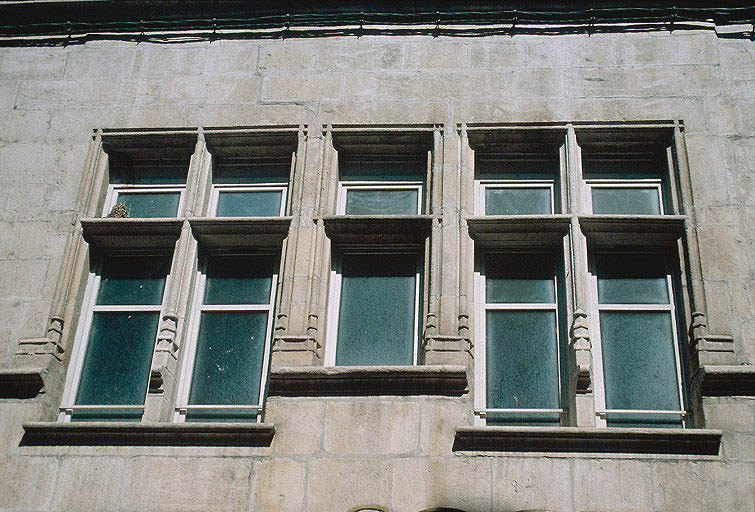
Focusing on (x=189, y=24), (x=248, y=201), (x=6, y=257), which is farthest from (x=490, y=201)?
(x=6, y=257)

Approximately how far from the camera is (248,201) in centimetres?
784

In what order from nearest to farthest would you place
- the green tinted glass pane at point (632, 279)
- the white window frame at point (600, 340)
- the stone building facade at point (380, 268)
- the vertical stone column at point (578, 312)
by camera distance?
1. the stone building facade at point (380, 268)
2. the vertical stone column at point (578, 312)
3. the white window frame at point (600, 340)
4. the green tinted glass pane at point (632, 279)

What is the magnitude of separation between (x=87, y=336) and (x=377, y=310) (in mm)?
2074

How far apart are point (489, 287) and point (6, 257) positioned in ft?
11.5

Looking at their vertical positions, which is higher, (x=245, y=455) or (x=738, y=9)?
(x=738, y=9)

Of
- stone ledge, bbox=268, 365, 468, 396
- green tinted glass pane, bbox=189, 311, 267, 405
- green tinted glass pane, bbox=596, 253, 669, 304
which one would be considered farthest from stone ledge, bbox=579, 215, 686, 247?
green tinted glass pane, bbox=189, 311, 267, 405

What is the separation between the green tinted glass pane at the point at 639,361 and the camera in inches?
260

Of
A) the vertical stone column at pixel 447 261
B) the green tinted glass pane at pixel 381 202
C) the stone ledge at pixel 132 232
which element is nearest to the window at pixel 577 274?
the vertical stone column at pixel 447 261

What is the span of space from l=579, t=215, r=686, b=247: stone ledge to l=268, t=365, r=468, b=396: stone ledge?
159cm

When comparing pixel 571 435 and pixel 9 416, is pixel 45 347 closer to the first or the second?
pixel 9 416

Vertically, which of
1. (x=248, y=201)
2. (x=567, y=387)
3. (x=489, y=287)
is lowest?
(x=567, y=387)

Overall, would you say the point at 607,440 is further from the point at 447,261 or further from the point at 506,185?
the point at 506,185

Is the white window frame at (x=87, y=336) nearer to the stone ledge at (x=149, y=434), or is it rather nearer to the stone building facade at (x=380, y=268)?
the stone building facade at (x=380, y=268)

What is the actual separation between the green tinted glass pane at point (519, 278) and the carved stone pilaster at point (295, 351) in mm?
1308
